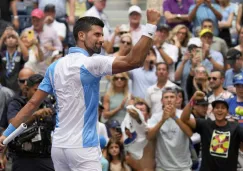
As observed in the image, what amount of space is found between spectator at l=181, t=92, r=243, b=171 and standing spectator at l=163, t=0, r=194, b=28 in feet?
14.9

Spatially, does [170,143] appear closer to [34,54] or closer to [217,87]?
[217,87]

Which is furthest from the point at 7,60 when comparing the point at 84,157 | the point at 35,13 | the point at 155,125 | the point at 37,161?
the point at 84,157

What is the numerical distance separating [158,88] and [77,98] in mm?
5061

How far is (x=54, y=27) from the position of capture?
1427cm

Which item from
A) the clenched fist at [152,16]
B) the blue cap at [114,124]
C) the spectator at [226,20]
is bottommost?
the blue cap at [114,124]

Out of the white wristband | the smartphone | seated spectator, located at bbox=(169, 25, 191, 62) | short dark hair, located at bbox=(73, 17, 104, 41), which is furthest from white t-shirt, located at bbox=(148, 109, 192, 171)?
the white wristband

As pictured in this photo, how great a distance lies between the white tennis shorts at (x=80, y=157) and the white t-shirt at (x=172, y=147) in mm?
3723

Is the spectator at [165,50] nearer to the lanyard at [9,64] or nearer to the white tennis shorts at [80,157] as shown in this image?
the lanyard at [9,64]

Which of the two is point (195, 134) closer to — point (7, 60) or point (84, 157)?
point (7, 60)

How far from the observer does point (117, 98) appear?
1173cm

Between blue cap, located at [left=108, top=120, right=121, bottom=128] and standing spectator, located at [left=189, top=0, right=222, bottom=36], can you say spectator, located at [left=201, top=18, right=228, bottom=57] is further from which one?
blue cap, located at [left=108, top=120, right=121, bottom=128]

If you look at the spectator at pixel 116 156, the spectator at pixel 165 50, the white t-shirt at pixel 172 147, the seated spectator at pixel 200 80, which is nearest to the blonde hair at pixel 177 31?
the spectator at pixel 165 50

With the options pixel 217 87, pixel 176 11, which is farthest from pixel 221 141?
pixel 176 11

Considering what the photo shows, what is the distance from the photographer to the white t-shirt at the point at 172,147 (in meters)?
10.4
